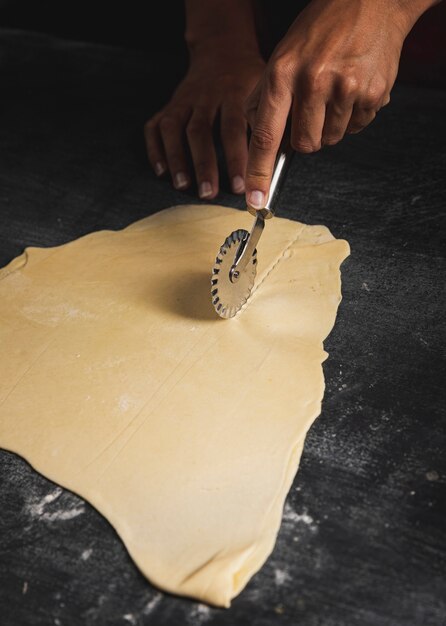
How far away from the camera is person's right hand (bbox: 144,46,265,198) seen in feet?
5.14

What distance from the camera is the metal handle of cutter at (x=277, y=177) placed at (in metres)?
1.15

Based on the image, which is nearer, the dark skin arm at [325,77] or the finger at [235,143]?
the dark skin arm at [325,77]

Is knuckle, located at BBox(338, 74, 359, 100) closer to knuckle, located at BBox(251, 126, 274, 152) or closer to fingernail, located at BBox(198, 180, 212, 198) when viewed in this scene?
knuckle, located at BBox(251, 126, 274, 152)

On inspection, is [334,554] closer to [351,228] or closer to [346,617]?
[346,617]

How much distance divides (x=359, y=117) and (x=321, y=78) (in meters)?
0.14

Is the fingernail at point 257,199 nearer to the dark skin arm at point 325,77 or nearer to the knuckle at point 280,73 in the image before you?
the dark skin arm at point 325,77

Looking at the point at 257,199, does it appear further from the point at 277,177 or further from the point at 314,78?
the point at 314,78

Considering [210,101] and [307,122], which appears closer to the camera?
[307,122]

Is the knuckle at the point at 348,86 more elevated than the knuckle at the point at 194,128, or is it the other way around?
the knuckle at the point at 348,86

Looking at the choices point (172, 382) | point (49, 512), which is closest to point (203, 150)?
point (172, 382)

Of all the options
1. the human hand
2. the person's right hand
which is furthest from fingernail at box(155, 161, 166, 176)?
the human hand

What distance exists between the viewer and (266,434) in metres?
1.05

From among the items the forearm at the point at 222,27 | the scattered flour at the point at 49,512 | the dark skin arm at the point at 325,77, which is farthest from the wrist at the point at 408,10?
the scattered flour at the point at 49,512

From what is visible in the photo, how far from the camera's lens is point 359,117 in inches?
49.1
